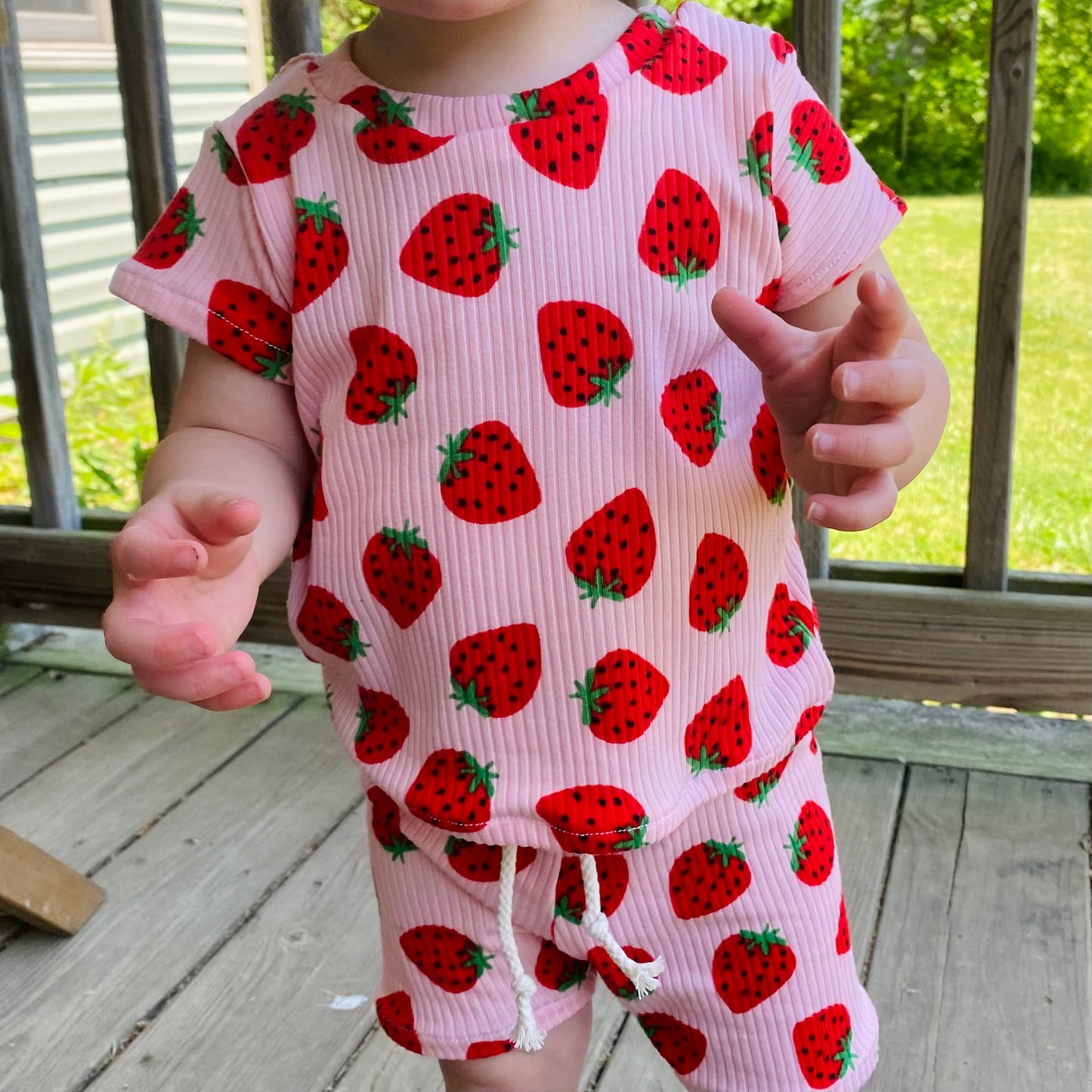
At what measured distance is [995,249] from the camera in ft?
4.93

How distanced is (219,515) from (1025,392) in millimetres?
3478

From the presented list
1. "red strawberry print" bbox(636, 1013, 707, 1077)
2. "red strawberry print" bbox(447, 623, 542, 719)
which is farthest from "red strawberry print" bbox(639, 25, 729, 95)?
"red strawberry print" bbox(636, 1013, 707, 1077)

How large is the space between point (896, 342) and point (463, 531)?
273 millimetres

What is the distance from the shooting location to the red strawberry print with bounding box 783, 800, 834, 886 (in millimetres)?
868

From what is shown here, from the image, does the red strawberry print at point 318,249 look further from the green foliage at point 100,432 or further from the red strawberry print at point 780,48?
the green foliage at point 100,432

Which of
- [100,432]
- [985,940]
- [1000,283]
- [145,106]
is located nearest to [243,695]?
[985,940]

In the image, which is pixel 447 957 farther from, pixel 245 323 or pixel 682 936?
pixel 245 323

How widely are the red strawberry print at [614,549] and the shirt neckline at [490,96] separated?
0.23m

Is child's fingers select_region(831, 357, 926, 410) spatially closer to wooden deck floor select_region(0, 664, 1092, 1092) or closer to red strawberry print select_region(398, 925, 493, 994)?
red strawberry print select_region(398, 925, 493, 994)

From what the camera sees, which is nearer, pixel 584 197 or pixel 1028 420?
pixel 584 197

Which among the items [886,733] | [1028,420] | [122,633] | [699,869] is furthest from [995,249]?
[1028,420]

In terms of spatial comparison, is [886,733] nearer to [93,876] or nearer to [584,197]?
[93,876]

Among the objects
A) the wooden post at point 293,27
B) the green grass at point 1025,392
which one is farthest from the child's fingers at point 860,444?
the green grass at point 1025,392

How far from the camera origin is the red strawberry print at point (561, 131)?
0.77m
